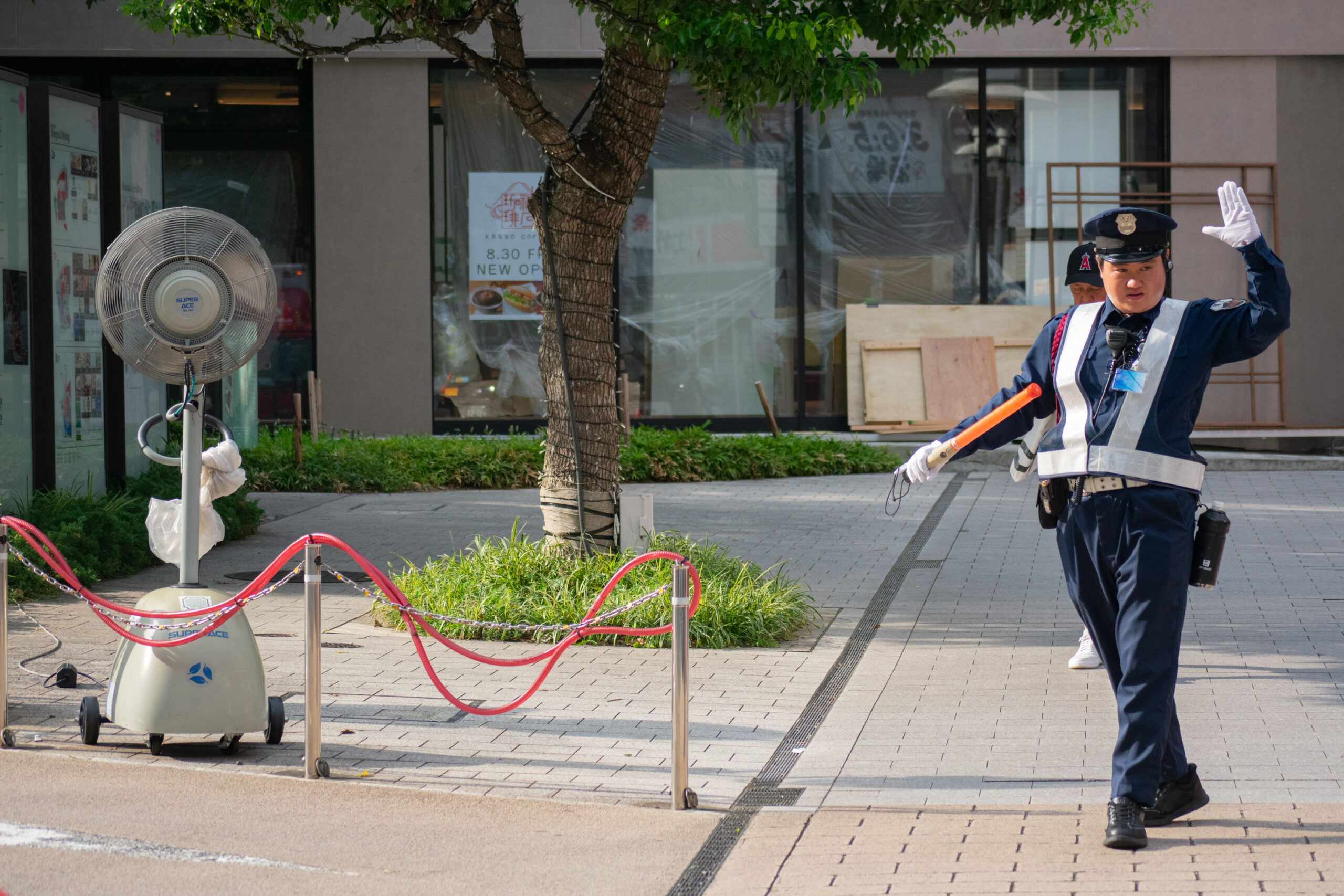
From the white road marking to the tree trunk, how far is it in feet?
12.8

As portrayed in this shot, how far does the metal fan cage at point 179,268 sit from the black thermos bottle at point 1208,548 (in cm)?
355

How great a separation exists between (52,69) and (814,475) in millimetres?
10413

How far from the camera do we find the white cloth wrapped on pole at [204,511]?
591cm

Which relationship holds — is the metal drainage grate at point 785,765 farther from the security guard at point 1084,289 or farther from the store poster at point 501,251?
the store poster at point 501,251

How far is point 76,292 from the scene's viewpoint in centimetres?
1001

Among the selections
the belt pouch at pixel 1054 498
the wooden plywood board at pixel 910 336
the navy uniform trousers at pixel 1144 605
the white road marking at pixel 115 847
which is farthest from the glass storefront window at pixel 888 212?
the white road marking at pixel 115 847

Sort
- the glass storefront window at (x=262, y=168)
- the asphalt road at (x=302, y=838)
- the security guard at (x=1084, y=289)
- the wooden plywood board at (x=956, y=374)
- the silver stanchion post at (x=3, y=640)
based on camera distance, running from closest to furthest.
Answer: the asphalt road at (x=302, y=838) < the silver stanchion post at (x=3, y=640) < the security guard at (x=1084, y=289) < the wooden plywood board at (x=956, y=374) < the glass storefront window at (x=262, y=168)

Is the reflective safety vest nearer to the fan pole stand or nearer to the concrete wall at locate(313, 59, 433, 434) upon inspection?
the fan pole stand

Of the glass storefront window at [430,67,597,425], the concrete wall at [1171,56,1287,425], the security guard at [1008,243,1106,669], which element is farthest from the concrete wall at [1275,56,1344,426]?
the security guard at [1008,243,1106,669]

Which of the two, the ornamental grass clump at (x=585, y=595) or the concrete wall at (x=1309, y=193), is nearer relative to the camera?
the ornamental grass clump at (x=585, y=595)

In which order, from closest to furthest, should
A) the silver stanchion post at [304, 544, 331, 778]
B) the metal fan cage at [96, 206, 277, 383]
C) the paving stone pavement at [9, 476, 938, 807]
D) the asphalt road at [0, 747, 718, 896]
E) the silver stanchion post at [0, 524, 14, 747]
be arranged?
the asphalt road at [0, 747, 718, 896], the silver stanchion post at [304, 544, 331, 778], the paving stone pavement at [9, 476, 938, 807], the silver stanchion post at [0, 524, 14, 747], the metal fan cage at [96, 206, 277, 383]

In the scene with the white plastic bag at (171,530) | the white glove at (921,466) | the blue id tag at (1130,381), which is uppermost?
the blue id tag at (1130,381)

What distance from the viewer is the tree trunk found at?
27.0 ft

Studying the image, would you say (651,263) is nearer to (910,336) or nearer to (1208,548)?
(910,336)
